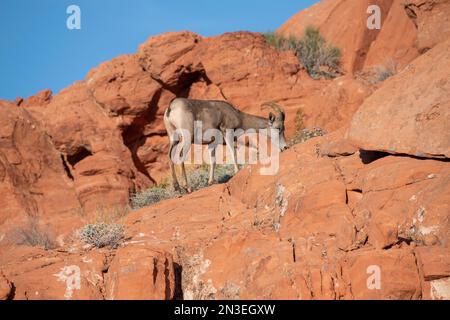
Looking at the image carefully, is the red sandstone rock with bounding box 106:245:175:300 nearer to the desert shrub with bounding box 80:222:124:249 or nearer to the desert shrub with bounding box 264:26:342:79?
the desert shrub with bounding box 80:222:124:249

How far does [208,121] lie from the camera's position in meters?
15.1

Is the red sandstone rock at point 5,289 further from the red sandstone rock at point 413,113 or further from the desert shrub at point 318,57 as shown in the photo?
the desert shrub at point 318,57

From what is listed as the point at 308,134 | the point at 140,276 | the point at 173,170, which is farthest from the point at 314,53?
the point at 140,276

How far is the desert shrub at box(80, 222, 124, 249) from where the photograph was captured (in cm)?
1027

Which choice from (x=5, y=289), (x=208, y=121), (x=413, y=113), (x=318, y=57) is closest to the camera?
(x=5, y=289)

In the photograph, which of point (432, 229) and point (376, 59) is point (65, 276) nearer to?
point (432, 229)

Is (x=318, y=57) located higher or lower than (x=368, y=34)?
lower

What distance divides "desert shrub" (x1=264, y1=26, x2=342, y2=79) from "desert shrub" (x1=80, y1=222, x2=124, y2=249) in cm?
1291

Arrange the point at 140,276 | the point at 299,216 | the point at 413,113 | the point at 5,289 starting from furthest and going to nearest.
→ the point at 299,216, the point at 413,113, the point at 140,276, the point at 5,289

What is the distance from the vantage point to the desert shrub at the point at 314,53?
74.5 ft

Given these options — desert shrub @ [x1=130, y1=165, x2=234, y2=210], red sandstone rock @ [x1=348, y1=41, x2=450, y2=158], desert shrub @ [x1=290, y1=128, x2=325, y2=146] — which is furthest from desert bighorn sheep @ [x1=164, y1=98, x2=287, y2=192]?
red sandstone rock @ [x1=348, y1=41, x2=450, y2=158]

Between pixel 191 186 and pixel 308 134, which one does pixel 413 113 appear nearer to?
pixel 308 134

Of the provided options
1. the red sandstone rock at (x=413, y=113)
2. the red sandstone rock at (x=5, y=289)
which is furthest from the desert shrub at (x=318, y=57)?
the red sandstone rock at (x=5, y=289)

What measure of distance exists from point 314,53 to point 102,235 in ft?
47.4
